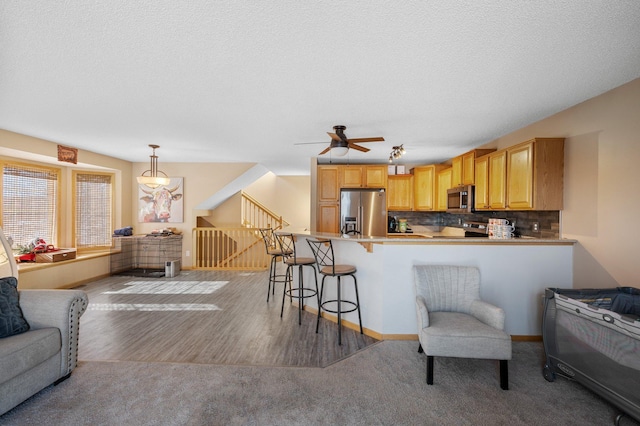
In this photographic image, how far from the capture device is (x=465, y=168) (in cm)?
491

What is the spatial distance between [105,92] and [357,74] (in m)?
2.30

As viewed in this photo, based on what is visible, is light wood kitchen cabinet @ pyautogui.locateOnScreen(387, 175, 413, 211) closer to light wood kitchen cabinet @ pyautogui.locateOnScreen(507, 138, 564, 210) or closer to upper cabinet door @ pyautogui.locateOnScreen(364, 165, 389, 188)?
upper cabinet door @ pyautogui.locateOnScreen(364, 165, 389, 188)

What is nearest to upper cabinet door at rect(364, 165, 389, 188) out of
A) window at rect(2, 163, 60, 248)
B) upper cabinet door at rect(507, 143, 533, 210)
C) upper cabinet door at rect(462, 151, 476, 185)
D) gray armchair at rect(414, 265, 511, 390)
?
upper cabinet door at rect(462, 151, 476, 185)

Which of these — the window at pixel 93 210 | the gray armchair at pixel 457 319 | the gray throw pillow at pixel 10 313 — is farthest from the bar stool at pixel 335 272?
the window at pixel 93 210

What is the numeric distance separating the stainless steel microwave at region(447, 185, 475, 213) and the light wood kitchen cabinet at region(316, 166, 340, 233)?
6.77 ft

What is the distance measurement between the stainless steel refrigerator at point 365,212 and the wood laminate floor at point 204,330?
6.23 ft

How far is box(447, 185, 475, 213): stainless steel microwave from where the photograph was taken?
4609 millimetres

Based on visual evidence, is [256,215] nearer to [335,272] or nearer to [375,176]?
[375,176]

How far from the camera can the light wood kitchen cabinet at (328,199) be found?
6113 millimetres

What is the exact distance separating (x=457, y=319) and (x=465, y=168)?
3105 millimetres

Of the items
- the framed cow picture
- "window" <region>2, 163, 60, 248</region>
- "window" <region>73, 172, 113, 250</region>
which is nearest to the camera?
"window" <region>2, 163, 60, 248</region>

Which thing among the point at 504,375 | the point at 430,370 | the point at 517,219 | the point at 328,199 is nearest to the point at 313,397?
the point at 430,370

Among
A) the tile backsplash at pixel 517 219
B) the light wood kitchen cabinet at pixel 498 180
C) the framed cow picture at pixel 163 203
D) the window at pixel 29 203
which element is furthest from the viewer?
the framed cow picture at pixel 163 203

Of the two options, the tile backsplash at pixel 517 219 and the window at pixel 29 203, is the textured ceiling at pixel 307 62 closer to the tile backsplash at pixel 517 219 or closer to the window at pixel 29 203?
the tile backsplash at pixel 517 219
